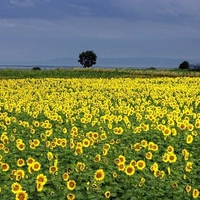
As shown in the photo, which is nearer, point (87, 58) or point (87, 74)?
point (87, 74)

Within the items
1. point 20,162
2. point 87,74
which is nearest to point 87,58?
point 87,74

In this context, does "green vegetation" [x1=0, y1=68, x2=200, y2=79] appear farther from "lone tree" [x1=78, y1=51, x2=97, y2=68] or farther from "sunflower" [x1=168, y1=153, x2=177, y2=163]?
"lone tree" [x1=78, y1=51, x2=97, y2=68]

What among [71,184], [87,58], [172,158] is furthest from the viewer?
[87,58]

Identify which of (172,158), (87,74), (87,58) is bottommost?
(172,158)

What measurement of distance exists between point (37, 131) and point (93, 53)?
6778 centimetres

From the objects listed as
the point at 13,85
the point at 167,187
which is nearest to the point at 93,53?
the point at 13,85

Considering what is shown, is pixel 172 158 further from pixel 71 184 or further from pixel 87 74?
pixel 87 74

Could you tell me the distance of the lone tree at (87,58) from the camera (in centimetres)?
7725

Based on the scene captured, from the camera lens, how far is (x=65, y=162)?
737 cm

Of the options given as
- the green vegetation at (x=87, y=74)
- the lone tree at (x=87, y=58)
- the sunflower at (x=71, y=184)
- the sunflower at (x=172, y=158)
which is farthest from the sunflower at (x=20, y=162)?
the lone tree at (x=87, y=58)

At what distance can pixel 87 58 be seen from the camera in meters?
77.5

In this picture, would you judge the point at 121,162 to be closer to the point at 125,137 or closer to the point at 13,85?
the point at 125,137

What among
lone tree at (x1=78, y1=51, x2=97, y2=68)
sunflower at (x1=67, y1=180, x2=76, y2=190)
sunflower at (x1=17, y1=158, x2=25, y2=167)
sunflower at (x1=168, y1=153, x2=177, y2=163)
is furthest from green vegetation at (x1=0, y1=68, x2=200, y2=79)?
lone tree at (x1=78, y1=51, x2=97, y2=68)

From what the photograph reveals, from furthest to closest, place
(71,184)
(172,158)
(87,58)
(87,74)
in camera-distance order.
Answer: (87,58) → (87,74) → (172,158) → (71,184)
